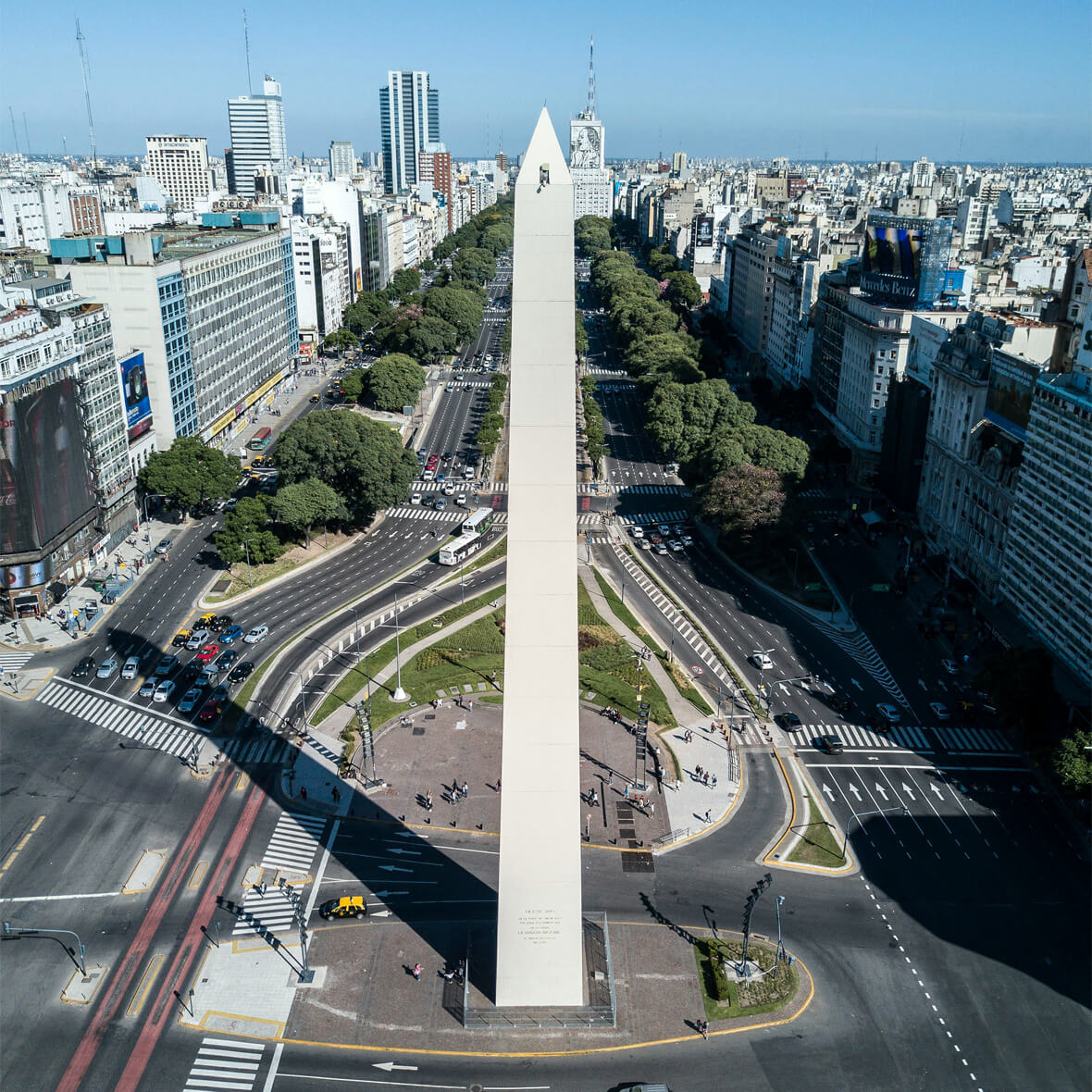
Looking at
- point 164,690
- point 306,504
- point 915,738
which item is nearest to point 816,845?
point 915,738

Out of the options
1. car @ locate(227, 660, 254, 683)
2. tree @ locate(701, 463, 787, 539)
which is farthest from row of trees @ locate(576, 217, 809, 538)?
car @ locate(227, 660, 254, 683)

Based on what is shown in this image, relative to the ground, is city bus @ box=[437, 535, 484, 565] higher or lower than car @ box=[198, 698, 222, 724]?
higher

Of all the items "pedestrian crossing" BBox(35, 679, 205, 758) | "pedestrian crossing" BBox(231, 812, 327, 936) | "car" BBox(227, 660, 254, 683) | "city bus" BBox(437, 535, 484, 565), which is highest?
"city bus" BBox(437, 535, 484, 565)

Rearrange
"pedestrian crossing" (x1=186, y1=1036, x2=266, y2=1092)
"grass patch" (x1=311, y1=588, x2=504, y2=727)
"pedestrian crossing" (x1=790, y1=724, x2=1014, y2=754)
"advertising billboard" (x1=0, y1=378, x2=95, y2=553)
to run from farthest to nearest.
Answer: "advertising billboard" (x1=0, y1=378, x2=95, y2=553) < "grass patch" (x1=311, y1=588, x2=504, y2=727) < "pedestrian crossing" (x1=790, y1=724, x2=1014, y2=754) < "pedestrian crossing" (x1=186, y1=1036, x2=266, y2=1092)

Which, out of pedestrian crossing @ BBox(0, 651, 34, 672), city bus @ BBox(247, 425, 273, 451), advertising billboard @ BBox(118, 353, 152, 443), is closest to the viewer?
pedestrian crossing @ BBox(0, 651, 34, 672)

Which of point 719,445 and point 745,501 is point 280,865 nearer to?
point 745,501

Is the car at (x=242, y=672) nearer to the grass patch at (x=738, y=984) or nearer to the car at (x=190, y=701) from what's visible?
the car at (x=190, y=701)

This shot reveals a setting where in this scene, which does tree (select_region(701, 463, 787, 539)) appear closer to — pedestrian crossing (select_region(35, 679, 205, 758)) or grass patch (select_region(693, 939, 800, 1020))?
grass patch (select_region(693, 939, 800, 1020))

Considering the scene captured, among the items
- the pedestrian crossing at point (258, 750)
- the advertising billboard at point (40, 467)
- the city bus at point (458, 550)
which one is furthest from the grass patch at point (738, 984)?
the advertising billboard at point (40, 467)
